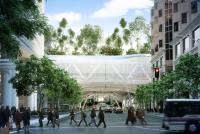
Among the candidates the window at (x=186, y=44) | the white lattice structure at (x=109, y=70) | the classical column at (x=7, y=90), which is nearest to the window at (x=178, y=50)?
the window at (x=186, y=44)

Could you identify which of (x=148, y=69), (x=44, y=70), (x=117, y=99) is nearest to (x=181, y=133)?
(x=44, y=70)

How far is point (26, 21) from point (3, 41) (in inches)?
32.8

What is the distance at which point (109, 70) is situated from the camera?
132m

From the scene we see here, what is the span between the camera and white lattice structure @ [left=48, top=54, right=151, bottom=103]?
126250 millimetres

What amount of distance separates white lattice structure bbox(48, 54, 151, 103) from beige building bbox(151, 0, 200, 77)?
19.9m

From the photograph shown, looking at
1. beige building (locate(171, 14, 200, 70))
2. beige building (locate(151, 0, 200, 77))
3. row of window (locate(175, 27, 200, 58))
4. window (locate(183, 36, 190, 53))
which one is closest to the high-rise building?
beige building (locate(171, 14, 200, 70))

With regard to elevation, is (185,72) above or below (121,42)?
below

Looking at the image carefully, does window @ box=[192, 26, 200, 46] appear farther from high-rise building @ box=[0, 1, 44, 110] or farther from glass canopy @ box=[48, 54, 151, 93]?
glass canopy @ box=[48, 54, 151, 93]

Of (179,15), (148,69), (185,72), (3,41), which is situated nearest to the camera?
(3,41)

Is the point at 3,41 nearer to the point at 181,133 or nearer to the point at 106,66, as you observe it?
the point at 181,133

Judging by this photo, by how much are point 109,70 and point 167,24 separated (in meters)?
42.0

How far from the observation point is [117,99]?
200 meters

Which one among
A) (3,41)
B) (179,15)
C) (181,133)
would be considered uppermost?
(179,15)

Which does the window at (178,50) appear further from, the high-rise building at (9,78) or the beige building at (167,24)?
the high-rise building at (9,78)
